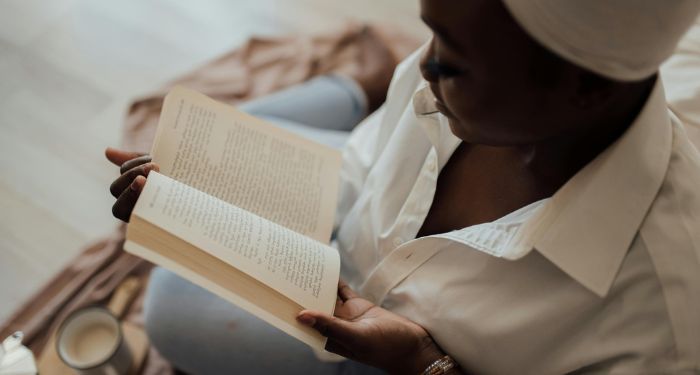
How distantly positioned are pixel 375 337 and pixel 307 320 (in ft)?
0.34

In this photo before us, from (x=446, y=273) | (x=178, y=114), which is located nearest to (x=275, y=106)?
(x=178, y=114)

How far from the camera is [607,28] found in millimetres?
444

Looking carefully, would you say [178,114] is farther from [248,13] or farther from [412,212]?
[248,13]

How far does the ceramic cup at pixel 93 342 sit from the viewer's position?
96 cm

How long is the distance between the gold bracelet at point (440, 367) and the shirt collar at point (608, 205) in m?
0.20

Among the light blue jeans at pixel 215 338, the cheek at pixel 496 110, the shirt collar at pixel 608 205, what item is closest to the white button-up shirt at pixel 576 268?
the shirt collar at pixel 608 205

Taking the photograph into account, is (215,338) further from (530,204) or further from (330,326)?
(530,204)

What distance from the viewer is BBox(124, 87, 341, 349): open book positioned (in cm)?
57

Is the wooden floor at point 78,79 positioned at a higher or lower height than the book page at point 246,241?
lower

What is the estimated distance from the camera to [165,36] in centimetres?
169

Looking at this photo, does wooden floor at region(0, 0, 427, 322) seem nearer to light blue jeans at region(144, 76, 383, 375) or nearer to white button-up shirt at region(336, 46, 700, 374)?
light blue jeans at region(144, 76, 383, 375)

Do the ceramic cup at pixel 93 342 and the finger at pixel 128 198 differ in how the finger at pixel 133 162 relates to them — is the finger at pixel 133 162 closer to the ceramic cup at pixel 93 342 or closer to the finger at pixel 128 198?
the finger at pixel 128 198

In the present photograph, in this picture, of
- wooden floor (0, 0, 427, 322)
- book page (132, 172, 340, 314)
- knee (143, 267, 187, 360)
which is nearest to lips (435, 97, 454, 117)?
book page (132, 172, 340, 314)

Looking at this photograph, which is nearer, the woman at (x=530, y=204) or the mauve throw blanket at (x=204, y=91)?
the woman at (x=530, y=204)
